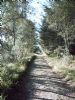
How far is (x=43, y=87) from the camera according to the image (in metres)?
14.5

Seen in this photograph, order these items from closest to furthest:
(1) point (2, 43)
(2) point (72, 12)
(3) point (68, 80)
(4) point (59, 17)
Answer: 1. (1) point (2, 43)
2. (3) point (68, 80)
3. (2) point (72, 12)
4. (4) point (59, 17)

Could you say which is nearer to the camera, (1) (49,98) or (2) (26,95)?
(1) (49,98)

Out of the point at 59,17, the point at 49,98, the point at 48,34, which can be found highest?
the point at 59,17

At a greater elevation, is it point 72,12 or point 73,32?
point 72,12

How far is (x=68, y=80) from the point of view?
16.1 meters

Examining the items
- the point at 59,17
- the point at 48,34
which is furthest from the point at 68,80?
the point at 48,34

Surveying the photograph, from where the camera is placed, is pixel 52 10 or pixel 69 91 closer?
pixel 69 91

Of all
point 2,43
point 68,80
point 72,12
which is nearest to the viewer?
point 2,43

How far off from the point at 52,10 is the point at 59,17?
183 cm

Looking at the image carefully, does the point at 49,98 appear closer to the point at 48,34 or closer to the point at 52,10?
the point at 52,10

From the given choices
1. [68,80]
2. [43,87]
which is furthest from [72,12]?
[43,87]

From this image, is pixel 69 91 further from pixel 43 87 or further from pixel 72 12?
pixel 72 12

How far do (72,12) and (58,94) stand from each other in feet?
41.4

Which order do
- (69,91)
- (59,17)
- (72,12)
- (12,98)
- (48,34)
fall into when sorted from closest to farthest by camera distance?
(12,98), (69,91), (72,12), (59,17), (48,34)
